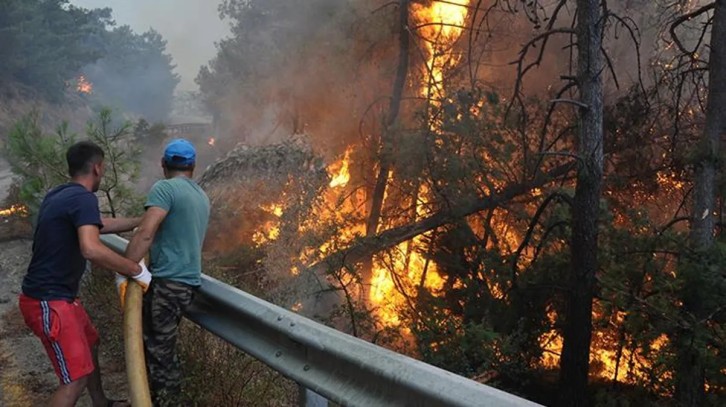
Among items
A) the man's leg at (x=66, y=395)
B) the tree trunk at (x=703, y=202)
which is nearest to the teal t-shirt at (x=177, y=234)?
the man's leg at (x=66, y=395)

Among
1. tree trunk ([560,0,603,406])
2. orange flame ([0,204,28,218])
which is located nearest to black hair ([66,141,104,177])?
tree trunk ([560,0,603,406])

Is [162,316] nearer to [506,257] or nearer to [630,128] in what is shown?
[506,257]

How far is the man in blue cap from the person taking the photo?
3.39m

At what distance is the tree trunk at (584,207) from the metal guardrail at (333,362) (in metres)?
5.47

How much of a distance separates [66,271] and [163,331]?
0.70 meters

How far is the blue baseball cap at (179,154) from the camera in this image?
366 cm

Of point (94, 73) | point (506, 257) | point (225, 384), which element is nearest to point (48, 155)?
point (225, 384)

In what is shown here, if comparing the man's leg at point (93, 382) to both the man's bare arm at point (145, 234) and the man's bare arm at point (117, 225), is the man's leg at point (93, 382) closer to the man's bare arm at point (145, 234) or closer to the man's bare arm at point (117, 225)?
the man's bare arm at point (117, 225)

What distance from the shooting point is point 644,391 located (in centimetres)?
785

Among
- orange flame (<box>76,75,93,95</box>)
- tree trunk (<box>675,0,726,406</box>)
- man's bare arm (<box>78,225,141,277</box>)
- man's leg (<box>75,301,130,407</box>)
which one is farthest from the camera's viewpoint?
orange flame (<box>76,75,93,95</box>)

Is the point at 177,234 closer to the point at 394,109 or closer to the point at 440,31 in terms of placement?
the point at 394,109

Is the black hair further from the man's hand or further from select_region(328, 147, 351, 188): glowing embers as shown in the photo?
select_region(328, 147, 351, 188): glowing embers

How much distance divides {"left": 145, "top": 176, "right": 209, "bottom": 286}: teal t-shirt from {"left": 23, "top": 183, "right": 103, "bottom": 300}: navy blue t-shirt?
42 cm

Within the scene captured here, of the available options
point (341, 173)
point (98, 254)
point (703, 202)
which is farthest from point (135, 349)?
point (341, 173)
